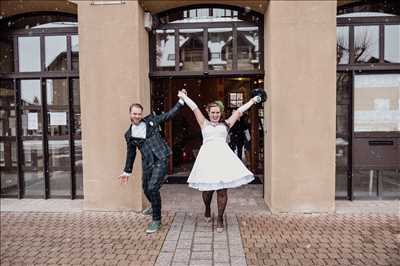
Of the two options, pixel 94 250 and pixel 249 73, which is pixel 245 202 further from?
pixel 94 250

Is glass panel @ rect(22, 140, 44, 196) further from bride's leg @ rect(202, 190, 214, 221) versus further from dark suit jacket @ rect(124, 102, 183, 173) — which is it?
bride's leg @ rect(202, 190, 214, 221)

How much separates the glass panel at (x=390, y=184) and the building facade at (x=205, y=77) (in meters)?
0.02

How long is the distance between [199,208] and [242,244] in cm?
178

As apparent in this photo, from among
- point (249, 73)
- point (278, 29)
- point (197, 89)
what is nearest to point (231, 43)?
point (249, 73)

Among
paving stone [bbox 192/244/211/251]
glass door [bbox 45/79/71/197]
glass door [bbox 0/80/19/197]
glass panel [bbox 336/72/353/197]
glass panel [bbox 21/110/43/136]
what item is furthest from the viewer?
glass door [bbox 0/80/19/197]

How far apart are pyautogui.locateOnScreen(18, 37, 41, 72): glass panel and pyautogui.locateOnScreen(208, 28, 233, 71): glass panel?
3.33m

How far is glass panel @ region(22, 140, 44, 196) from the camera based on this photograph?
7.25 metres

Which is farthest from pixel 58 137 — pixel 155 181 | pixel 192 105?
pixel 192 105

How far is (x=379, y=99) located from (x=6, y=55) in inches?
280

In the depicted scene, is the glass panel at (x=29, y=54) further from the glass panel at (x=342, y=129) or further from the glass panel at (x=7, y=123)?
the glass panel at (x=342, y=129)

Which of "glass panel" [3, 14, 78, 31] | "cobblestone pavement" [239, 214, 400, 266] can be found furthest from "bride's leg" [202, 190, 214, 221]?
"glass panel" [3, 14, 78, 31]

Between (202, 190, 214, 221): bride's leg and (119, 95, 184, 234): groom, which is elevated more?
(119, 95, 184, 234): groom

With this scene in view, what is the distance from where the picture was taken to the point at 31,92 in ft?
23.5

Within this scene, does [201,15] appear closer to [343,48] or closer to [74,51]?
[74,51]
